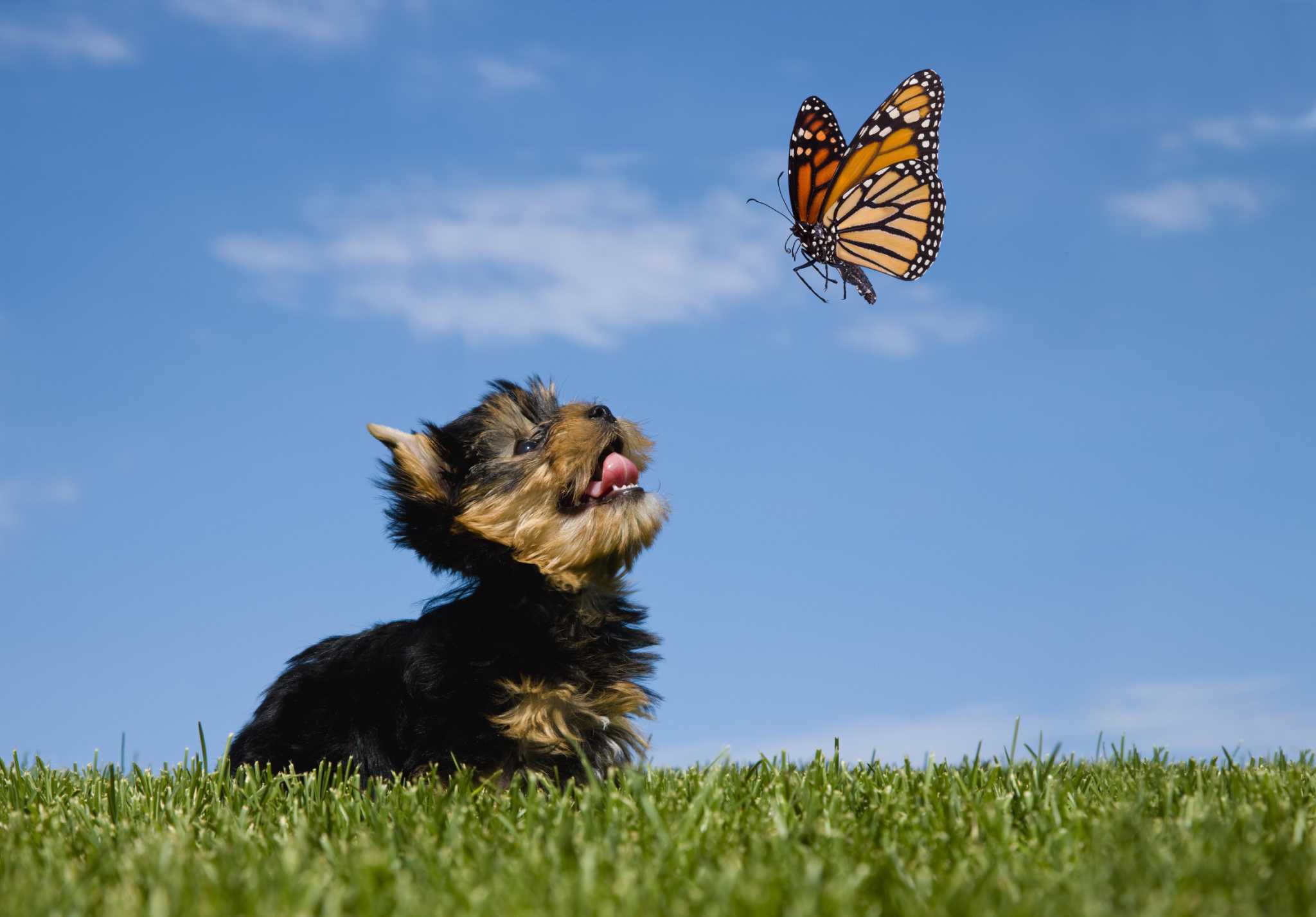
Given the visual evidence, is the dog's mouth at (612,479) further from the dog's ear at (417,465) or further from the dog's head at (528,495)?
the dog's ear at (417,465)

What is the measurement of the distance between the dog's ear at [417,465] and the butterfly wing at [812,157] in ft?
Answer: 8.57

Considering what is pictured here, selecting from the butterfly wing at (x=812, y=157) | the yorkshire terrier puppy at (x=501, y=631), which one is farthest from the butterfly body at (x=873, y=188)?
the yorkshire terrier puppy at (x=501, y=631)

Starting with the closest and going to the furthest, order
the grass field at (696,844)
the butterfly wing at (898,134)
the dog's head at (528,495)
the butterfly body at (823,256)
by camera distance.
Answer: the grass field at (696,844) → the dog's head at (528,495) → the butterfly body at (823,256) → the butterfly wing at (898,134)

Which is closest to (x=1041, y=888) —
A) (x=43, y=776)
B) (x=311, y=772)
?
(x=311, y=772)

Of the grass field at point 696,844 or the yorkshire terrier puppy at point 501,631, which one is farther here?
the yorkshire terrier puppy at point 501,631

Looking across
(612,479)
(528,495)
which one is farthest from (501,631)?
(612,479)

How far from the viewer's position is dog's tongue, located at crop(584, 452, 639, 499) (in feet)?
20.2

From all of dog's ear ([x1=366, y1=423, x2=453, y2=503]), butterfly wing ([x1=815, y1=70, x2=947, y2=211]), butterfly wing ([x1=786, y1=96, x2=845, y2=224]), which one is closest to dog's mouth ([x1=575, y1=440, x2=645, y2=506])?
dog's ear ([x1=366, y1=423, x2=453, y2=503])

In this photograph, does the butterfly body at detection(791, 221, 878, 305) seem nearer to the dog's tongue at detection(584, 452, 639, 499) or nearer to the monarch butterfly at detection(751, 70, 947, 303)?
the monarch butterfly at detection(751, 70, 947, 303)

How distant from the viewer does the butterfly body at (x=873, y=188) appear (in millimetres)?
7109

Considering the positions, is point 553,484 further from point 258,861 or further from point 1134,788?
point 1134,788

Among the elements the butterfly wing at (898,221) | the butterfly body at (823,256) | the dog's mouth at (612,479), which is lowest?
the dog's mouth at (612,479)

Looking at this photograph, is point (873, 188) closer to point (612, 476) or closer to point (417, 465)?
point (612, 476)

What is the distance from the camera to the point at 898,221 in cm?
786
